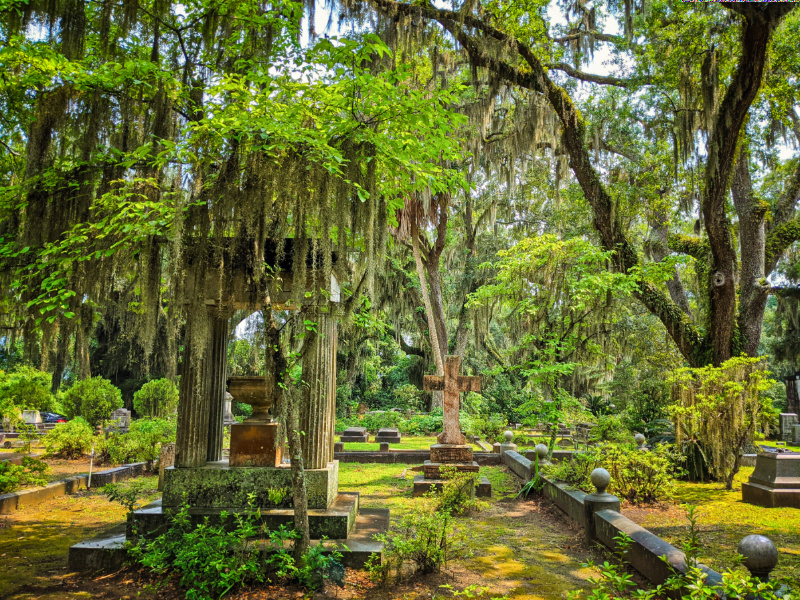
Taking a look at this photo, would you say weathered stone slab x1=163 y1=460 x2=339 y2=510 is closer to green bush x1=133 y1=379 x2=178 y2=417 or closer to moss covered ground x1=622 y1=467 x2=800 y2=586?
moss covered ground x1=622 y1=467 x2=800 y2=586

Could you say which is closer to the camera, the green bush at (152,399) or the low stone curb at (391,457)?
the low stone curb at (391,457)

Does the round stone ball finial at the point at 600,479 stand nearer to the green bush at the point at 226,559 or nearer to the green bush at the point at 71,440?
the green bush at the point at 226,559

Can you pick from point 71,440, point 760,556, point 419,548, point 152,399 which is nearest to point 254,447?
point 419,548

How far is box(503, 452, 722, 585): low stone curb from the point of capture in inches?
171

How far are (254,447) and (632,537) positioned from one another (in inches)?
157

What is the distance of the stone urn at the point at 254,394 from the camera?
18.5 feet

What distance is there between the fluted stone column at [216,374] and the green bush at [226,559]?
1.29 metres

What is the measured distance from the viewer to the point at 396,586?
461 centimetres

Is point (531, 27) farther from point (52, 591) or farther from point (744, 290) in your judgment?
point (52, 591)

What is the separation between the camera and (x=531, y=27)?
11.3 metres

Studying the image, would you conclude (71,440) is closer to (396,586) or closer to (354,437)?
(354,437)

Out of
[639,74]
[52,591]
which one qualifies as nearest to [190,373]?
[52,591]

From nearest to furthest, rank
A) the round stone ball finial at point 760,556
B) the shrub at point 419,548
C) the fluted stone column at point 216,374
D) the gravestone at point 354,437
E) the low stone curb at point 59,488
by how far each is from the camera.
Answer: the round stone ball finial at point 760,556 → the shrub at point 419,548 → the fluted stone column at point 216,374 → the low stone curb at point 59,488 → the gravestone at point 354,437

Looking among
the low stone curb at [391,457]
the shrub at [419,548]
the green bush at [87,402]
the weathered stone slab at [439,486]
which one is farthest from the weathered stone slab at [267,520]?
the green bush at [87,402]
